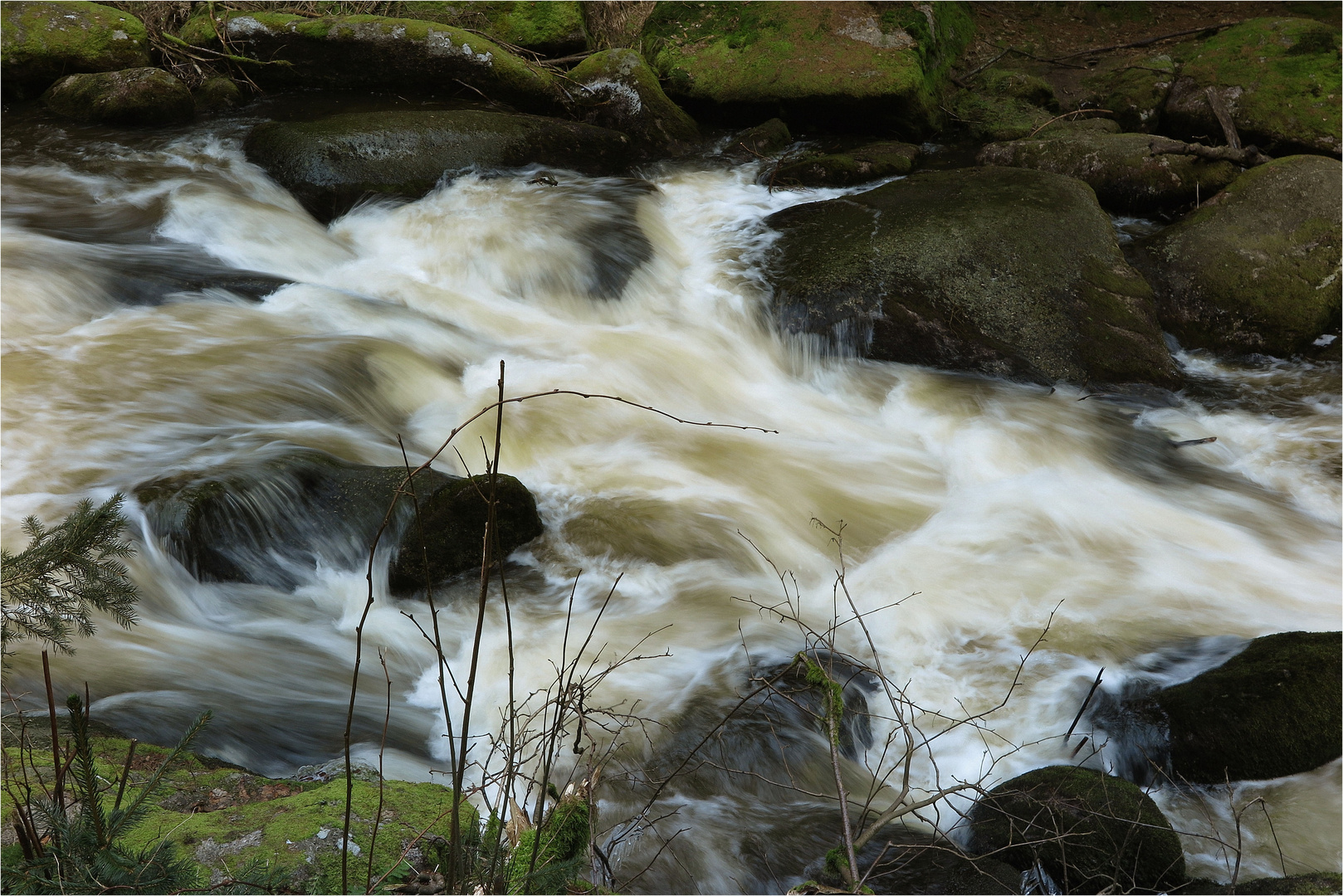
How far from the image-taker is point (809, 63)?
924 cm

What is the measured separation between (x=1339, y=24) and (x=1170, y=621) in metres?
11.3

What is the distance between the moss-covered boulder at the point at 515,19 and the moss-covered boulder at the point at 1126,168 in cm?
494

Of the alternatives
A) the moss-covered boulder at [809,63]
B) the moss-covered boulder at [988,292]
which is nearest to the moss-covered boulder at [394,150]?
the moss-covered boulder at [809,63]

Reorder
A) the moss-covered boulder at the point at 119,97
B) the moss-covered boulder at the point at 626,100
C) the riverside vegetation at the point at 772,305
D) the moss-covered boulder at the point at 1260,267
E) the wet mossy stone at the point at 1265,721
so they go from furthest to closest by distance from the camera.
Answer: the moss-covered boulder at the point at 626,100, the moss-covered boulder at the point at 119,97, the moss-covered boulder at the point at 1260,267, the wet mossy stone at the point at 1265,721, the riverside vegetation at the point at 772,305

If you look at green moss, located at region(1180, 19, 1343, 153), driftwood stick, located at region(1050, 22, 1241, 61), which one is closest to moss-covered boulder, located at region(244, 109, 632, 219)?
green moss, located at region(1180, 19, 1343, 153)

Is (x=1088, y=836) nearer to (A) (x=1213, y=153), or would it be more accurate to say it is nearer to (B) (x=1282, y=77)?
(A) (x=1213, y=153)

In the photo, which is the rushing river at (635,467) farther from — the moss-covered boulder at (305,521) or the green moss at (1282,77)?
the green moss at (1282,77)

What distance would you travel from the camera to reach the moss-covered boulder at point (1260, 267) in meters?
6.57

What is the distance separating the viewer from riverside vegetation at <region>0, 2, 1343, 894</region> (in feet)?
6.94

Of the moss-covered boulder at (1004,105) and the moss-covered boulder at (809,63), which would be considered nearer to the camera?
the moss-covered boulder at (809,63)

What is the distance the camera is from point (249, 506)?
415cm

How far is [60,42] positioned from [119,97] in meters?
1.00

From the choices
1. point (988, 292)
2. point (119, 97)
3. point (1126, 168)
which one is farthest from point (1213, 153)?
point (119, 97)

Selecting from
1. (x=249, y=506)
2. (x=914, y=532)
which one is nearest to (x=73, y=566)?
(x=249, y=506)
